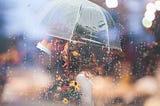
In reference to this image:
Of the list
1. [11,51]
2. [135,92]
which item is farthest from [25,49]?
[135,92]

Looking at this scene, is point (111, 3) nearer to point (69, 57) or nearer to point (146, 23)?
point (146, 23)

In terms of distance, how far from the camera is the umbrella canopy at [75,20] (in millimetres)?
5051

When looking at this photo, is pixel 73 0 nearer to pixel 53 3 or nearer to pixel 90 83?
pixel 53 3

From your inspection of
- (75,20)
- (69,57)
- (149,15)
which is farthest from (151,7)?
(69,57)

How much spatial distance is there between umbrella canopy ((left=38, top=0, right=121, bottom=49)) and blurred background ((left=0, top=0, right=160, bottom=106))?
15 centimetres

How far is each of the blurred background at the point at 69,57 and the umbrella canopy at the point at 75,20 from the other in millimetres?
153

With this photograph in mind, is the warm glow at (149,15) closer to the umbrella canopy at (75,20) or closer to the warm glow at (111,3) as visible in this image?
the warm glow at (111,3)

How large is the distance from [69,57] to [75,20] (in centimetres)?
64

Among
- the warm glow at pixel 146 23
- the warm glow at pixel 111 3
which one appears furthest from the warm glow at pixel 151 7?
the warm glow at pixel 111 3

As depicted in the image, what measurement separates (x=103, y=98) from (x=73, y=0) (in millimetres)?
1607

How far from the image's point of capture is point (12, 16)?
5.25 m

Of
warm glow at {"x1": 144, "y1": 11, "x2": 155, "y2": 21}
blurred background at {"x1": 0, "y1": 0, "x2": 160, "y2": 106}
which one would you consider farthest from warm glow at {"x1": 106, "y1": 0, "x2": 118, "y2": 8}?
warm glow at {"x1": 144, "y1": 11, "x2": 155, "y2": 21}

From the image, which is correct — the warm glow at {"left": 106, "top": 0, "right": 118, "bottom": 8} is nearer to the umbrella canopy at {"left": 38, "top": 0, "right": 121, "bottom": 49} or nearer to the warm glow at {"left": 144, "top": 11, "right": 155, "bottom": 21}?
the umbrella canopy at {"left": 38, "top": 0, "right": 121, "bottom": 49}

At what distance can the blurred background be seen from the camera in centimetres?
527
